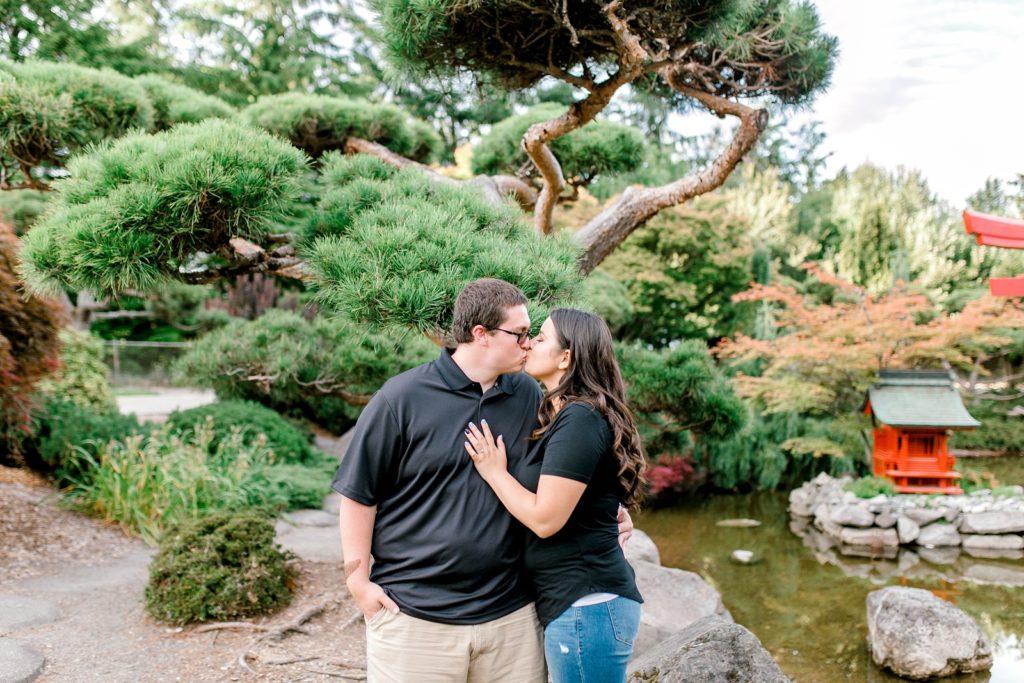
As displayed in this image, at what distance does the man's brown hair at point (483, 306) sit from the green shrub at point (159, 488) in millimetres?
3584

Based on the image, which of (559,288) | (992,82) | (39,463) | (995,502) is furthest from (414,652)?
(992,82)

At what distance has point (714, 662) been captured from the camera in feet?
8.41

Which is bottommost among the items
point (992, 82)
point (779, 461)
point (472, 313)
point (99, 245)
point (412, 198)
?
point (779, 461)

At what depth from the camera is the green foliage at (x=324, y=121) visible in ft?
15.8

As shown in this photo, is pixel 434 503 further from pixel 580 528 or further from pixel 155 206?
pixel 155 206

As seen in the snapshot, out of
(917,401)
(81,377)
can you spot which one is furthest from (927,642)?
(81,377)

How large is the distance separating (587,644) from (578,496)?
0.34m

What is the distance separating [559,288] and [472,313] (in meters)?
1.01

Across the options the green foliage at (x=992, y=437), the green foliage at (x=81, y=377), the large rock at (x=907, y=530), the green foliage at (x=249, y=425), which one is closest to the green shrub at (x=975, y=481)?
the large rock at (x=907, y=530)

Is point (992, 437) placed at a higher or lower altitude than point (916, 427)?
lower

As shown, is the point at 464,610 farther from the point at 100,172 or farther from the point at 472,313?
the point at 100,172

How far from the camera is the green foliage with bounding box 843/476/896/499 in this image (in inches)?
298

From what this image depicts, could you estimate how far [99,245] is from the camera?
2701 millimetres

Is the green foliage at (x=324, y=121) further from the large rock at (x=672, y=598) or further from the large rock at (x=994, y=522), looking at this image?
the large rock at (x=994, y=522)
